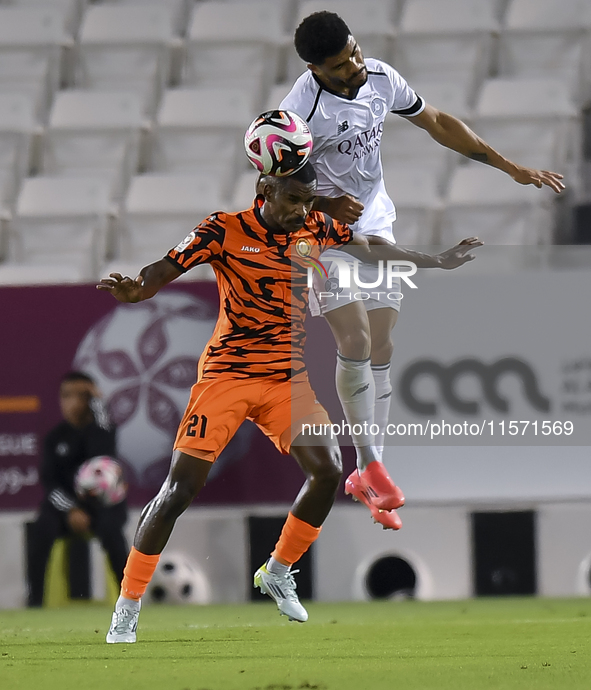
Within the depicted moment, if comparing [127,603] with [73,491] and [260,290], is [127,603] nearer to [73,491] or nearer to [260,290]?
[260,290]

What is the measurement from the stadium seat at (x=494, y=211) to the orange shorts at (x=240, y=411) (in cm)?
441

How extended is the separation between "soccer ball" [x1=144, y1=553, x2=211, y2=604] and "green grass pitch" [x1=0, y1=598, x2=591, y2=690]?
38 cm

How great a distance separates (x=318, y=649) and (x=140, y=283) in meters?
1.61

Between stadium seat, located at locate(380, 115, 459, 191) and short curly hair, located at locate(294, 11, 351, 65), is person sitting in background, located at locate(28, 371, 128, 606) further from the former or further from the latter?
stadium seat, located at locate(380, 115, 459, 191)

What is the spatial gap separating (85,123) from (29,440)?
3.74 metres

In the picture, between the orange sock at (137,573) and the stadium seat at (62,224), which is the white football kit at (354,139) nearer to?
the orange sock at (137,573)

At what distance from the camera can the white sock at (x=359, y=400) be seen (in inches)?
221

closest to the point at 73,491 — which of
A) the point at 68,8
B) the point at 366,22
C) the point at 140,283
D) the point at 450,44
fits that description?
the point at 140,283

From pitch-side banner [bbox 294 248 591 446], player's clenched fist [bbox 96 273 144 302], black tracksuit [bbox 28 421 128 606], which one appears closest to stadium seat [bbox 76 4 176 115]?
black tracksuit [bbox 28 421 128 606]

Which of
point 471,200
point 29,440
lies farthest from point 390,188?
point 29,440

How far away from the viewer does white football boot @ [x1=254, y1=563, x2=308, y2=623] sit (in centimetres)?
548

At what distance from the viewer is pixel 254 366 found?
519 cm

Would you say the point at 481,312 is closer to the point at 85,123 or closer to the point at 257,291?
the point at 257,291

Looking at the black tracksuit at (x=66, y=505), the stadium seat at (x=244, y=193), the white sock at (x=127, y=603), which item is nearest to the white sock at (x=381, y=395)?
the white sock at (x=127, y=603)
